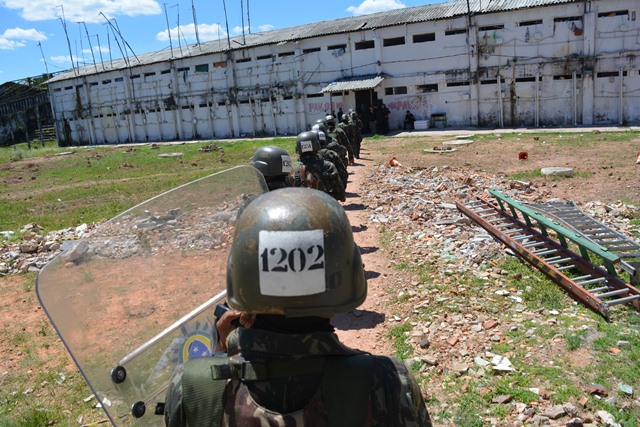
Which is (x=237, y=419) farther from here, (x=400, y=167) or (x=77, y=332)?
(x=400, y=167)

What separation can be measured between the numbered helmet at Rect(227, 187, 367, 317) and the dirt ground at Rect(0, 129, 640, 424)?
363 cm

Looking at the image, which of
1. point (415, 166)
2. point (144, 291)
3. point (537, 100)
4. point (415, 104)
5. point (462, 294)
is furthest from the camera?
point (415, 104)

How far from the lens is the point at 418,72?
28250 mm

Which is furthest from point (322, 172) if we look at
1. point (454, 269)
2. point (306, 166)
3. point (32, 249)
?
point (32, 249)

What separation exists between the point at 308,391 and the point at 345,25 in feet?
106

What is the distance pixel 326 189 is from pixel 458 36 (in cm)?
2175

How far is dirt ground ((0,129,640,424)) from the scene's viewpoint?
19.3 feet

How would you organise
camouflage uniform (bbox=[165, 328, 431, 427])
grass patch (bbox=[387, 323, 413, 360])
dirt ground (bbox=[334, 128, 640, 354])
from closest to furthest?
1. camouflage uniform (bbox=[165, 328, 431, 427])
2. grass patch (bbox=[387, 323, 413, 360])
3. dirt ground (bbox=[334, 128, 640, 354])

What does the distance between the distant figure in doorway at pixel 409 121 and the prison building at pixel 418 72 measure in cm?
52

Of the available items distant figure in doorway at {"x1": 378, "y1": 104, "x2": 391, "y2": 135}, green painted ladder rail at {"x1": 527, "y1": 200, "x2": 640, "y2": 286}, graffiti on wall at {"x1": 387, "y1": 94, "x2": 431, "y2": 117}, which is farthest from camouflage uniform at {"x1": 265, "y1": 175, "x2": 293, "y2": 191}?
graffiti on wall at {"x1": 387, "y1": 94, "x2": 431, "y2": 117}

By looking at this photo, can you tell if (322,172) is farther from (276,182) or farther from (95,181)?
(95,181)

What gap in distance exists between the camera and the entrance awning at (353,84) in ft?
92.1

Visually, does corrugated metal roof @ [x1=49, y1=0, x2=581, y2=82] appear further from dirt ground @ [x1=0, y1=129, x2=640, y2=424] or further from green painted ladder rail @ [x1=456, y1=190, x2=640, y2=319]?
green painted ladder rail @ [x1=456, y1=190, x2=640, y2=319]

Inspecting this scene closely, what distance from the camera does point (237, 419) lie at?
1.58m
